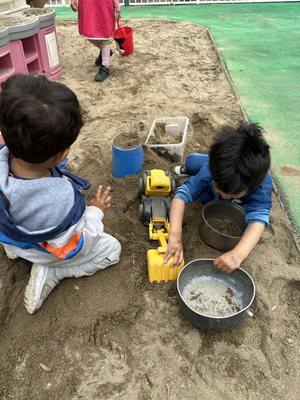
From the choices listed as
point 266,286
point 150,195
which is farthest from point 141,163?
point 266,286

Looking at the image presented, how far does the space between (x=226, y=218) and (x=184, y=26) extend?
470 cm

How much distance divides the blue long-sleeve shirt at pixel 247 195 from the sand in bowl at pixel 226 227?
0.14m

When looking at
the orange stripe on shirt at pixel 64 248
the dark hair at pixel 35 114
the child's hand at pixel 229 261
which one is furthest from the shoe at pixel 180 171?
the dark hair at pixel 35 114

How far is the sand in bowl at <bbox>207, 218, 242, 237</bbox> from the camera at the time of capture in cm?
209

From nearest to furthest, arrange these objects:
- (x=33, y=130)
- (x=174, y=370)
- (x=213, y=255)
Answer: (x=33, y=130) → (x=174, y=370) → (x=213, y=255)

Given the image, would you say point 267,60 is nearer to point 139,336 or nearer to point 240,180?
point 240,180

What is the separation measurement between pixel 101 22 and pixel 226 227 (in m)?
3.04

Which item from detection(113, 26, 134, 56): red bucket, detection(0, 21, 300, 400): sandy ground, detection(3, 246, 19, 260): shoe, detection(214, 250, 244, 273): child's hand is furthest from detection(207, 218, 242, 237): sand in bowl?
detection(113, 26, 134, 56): red bucket

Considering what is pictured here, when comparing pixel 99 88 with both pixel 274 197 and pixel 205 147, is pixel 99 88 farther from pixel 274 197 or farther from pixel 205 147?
pixel 274 197

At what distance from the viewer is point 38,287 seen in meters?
1.73

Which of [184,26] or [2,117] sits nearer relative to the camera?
[2,117]

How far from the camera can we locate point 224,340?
5.41 feet

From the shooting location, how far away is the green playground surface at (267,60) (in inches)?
111

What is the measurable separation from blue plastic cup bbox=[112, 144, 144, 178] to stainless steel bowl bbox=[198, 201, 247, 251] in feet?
2.03
